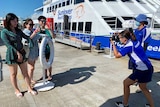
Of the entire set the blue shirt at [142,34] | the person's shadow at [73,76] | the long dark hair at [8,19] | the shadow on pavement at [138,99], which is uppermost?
the long dark hair at [8,19]

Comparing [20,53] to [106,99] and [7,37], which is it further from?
[106,99]

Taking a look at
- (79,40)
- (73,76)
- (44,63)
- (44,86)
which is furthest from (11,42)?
(79,40)

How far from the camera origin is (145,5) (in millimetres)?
14719

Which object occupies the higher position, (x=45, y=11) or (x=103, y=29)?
(x=45, y=11)

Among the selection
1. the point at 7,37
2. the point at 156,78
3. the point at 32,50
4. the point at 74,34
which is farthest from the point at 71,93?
the point at 74,34

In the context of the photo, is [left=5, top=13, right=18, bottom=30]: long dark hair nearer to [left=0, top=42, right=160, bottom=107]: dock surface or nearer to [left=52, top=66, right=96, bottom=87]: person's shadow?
[left=0, top=42, right=160, bottom=107]: dock surface

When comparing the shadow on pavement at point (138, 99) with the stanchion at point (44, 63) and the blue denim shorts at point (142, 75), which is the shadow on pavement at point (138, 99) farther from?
the stanchion at point (44, 63)

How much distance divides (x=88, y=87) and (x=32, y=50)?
1757 millimetres

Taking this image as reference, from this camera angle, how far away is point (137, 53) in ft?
11.0

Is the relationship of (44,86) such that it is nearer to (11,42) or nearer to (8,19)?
(11,42)

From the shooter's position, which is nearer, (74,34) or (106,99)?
(106,99)

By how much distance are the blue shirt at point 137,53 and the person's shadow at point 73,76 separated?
8.26 ft

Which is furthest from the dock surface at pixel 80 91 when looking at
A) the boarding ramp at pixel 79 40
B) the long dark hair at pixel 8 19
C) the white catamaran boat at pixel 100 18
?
the boarding ramp at pixel 79 40

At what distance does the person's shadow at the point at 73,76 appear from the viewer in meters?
5.56
